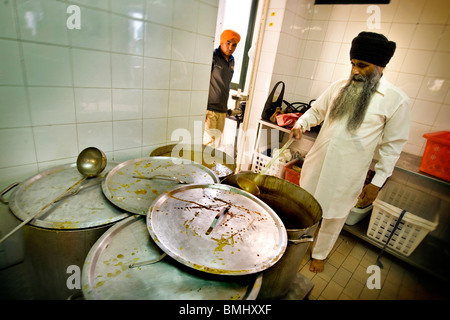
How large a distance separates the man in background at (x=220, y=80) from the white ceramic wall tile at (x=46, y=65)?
2283 millimetres

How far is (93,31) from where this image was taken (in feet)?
4.04

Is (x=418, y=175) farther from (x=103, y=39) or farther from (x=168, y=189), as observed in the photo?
(x=103, y=39)

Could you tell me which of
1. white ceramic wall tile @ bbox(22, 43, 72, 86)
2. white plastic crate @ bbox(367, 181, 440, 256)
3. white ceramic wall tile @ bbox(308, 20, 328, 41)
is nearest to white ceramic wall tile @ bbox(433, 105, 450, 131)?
white plastic crate @ bbox(367, 181, 440, 256)

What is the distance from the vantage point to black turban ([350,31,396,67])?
1573 millimetres

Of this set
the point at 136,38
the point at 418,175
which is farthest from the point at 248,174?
the point at 418,175

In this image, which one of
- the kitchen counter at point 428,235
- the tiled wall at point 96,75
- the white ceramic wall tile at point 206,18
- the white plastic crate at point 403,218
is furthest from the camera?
the white plastic crate at point 403,218

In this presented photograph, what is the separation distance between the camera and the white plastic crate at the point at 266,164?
2947 mm

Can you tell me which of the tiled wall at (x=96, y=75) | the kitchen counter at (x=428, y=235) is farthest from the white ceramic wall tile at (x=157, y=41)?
the kitchen counter at (x=428, y=235)

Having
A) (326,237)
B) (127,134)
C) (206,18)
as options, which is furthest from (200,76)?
(326,237)

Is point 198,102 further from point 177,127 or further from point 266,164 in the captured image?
point 266,164

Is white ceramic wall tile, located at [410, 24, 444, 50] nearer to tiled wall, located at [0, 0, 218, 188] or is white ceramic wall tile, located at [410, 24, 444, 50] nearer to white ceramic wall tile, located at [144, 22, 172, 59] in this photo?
tiled wall, located at [0, 0, 218, 188]

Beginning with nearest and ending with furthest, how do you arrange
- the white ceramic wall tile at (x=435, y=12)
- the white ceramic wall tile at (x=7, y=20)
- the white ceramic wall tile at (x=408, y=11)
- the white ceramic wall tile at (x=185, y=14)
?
1. the white ceramic wall tile at (x=7, y=20)
2. the white ceramic wall tile at (x=185, y=14)
3. the white ceramic wall tile at (x=435, y=12)
4. the white ceramic wall tile at (x=408, y=11)

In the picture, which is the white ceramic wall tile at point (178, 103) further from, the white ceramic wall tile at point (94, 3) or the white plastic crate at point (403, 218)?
the white plastic crate at point (403, 218)

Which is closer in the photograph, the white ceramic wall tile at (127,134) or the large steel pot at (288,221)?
the large steel pot at (288,221)
